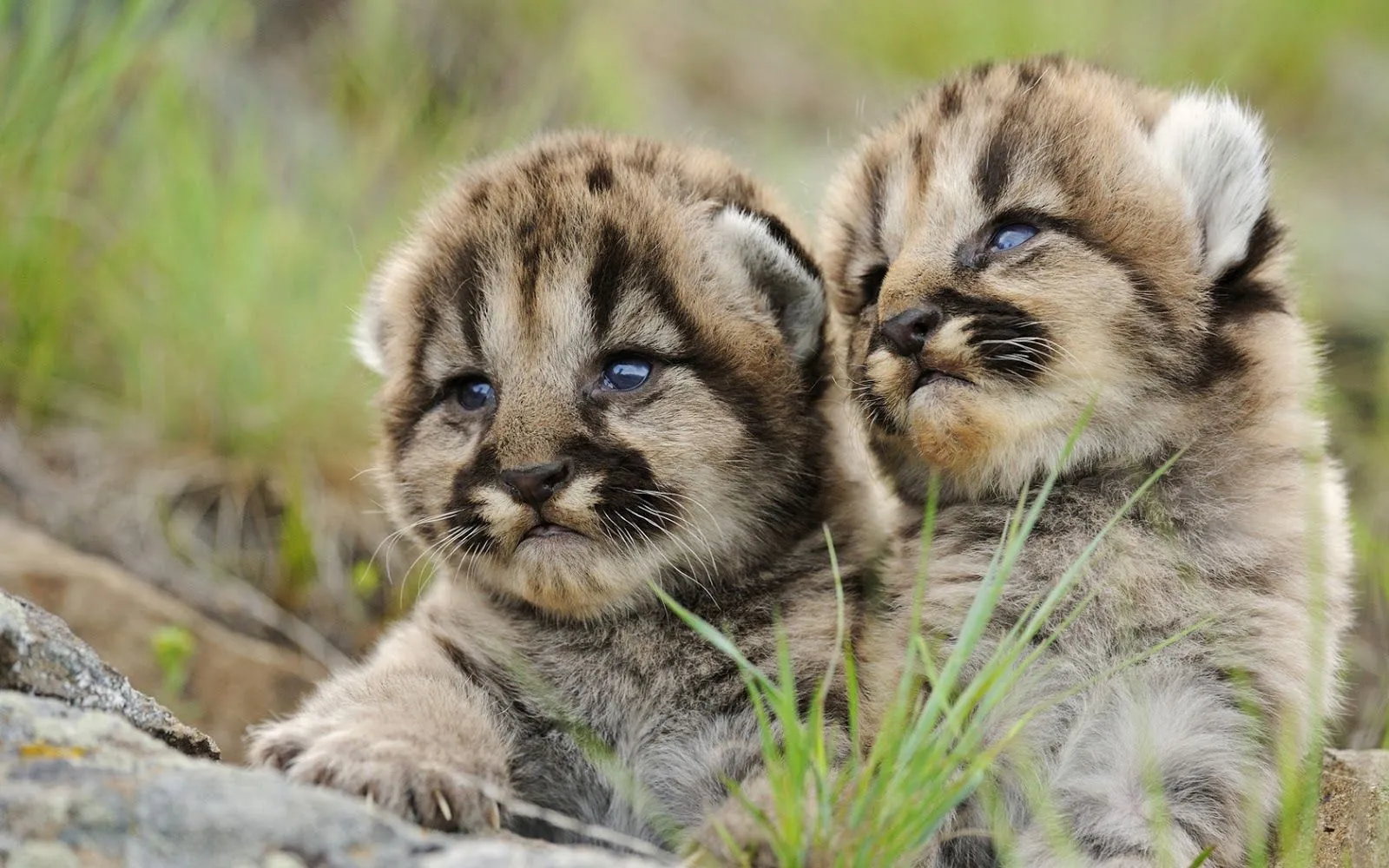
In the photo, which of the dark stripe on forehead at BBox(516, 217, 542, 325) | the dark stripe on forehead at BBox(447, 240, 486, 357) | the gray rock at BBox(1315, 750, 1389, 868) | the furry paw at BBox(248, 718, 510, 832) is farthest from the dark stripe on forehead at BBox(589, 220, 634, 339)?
the gray rock at BBox(1315, 750, 1389, 868)

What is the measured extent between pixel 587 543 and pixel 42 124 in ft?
11.7

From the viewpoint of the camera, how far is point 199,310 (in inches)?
245

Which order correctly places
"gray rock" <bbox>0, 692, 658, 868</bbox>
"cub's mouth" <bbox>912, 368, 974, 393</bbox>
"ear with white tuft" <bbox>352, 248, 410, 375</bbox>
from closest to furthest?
"gray rock" <bbox>0, 692, 658, 868</bbox> < "cub's mouth" <bbox>912, 368, 974, 393</bbox> < "ear with white tuft" <bbox>352, 248, 410, 375</bbox>

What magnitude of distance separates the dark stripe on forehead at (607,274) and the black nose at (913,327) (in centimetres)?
67

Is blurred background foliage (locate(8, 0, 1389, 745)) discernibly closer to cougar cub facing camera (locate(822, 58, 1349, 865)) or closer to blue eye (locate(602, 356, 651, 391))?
cougar cub facing camera (locate(822, 58, 1349, 865))

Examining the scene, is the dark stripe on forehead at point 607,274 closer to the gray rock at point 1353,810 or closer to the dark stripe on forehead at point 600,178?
the dark stripe on forehead at point 600,178

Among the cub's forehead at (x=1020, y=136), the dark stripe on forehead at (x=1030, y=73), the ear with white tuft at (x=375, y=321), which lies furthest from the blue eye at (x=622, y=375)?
the dark stripe on forehead at (x=1030, y=73)

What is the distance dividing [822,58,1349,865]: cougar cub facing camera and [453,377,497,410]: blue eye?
0.93 metres

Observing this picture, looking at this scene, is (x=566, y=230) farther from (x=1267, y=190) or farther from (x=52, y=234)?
(x=52, y=234)

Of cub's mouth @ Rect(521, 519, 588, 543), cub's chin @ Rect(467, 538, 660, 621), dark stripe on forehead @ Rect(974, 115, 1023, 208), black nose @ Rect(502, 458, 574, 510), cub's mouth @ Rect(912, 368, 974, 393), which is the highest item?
dark stripe on forehead @ Rect(974, 115, 1023, 208)

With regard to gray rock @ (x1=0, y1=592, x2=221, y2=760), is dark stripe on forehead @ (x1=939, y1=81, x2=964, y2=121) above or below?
above

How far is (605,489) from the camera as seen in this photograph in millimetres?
3535

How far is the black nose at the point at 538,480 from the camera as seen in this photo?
348 centimetres

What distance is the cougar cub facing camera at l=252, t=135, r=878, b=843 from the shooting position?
3.54 m
